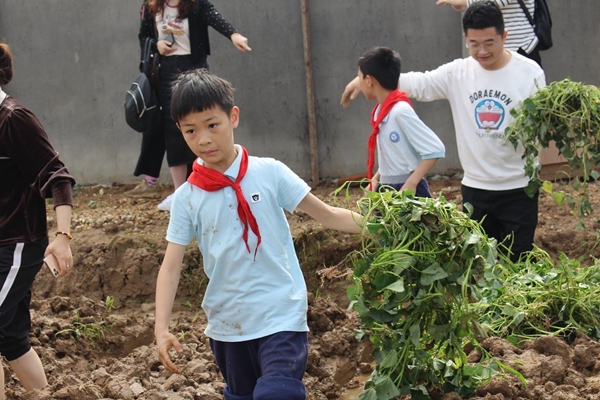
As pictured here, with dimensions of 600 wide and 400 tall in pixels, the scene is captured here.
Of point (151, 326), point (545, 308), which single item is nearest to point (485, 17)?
point (545, 308)

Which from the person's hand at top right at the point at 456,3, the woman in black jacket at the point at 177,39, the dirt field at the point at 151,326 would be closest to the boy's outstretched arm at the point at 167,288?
the dirt field at the point at 151,326

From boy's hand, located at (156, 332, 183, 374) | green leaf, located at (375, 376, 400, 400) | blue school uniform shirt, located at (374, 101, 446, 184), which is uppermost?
blue school uniform shirt, located at (374, 101, 446, 184)

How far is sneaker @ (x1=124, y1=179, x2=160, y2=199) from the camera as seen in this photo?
861 cm

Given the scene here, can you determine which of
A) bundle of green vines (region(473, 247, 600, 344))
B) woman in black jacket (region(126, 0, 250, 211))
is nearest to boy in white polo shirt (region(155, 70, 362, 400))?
bundle of green vines (region(473, 247, 600, 344))

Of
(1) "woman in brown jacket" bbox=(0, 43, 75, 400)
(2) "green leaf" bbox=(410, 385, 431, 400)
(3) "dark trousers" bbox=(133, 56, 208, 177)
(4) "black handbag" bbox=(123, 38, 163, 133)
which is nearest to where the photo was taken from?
(2) "green leaf" bbox=(410, 385, 431, 400)

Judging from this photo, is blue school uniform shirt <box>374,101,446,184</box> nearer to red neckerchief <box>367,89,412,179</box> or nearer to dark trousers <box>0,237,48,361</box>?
red neckerchief <box>367,89,412,179</box>

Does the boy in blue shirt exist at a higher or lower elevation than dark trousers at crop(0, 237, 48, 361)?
higher

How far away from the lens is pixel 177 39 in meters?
6.88

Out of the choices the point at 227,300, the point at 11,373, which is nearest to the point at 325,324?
the point at 11,373

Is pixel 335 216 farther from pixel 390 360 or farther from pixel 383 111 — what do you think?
pixel 383 111

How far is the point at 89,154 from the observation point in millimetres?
9219

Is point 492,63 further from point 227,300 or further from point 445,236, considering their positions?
point 227,300

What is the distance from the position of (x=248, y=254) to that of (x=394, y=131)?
2.23 metres

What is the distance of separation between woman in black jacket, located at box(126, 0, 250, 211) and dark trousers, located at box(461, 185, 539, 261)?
231 cm
